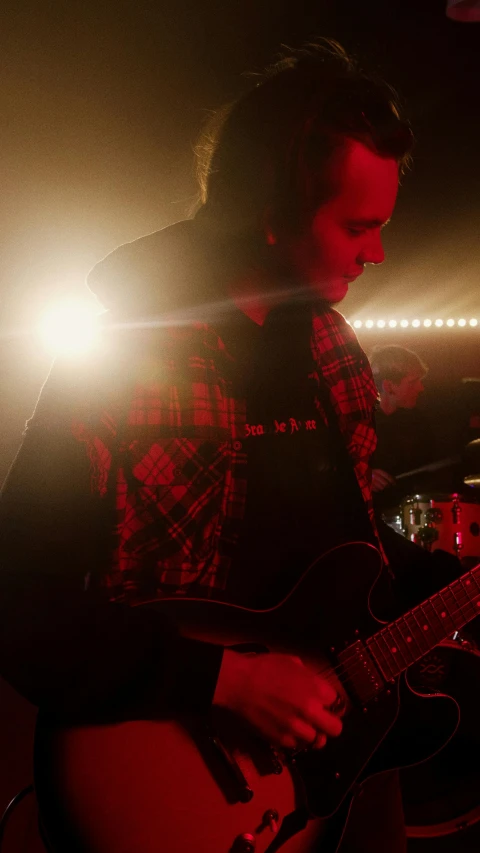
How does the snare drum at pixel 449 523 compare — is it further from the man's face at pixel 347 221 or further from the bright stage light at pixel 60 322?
the man's face at pixel 347 221

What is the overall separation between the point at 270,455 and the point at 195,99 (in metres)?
3.20

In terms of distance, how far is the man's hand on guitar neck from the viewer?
1.09 m

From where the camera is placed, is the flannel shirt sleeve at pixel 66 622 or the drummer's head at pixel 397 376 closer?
the flannel shirt sleeve at pixel 66 622

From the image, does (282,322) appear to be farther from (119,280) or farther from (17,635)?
(17,635)

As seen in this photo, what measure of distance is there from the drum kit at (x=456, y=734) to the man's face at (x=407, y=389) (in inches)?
53.7

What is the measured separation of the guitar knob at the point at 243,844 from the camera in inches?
43.1

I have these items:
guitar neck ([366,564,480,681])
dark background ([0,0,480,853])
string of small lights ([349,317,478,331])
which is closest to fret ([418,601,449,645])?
guitar neck ([366,564,480,681])

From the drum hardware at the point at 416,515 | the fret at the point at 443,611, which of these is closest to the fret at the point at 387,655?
the fret at the point at 443,611

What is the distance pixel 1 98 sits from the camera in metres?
3.61

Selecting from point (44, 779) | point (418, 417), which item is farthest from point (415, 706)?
point (418, 417)

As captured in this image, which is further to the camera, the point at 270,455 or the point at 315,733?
the point at 270,455

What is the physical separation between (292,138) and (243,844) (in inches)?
61.3

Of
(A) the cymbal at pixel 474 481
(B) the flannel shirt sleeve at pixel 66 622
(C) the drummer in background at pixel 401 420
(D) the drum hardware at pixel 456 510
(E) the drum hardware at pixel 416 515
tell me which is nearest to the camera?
(B) the flannel shirt sleeve at pixel 66 622

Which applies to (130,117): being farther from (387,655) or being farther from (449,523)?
(387,655)
